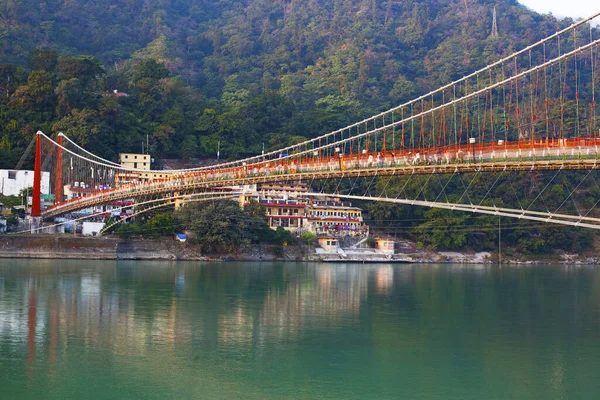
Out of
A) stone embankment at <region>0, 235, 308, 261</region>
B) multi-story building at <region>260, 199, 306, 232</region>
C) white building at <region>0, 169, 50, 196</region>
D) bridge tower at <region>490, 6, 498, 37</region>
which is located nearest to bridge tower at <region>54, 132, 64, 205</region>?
white building at <region>0, 169, 50, 196</region>

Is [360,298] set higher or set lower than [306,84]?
lower

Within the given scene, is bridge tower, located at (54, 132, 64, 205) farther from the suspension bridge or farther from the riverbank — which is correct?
the riverbank

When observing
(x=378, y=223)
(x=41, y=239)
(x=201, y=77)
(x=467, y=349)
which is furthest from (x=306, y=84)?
(x=467, y=349)

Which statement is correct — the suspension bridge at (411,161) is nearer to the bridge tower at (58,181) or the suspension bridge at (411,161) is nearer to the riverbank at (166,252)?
the bridge tower at (58,181)

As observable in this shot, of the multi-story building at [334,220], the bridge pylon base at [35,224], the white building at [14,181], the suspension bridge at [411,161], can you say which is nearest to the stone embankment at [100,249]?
the suspension bridge at [411,161]

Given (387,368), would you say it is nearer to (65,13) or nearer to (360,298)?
(360,298)

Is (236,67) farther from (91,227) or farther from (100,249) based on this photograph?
(100,249)

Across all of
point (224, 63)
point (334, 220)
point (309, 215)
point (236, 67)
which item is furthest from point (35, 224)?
point (224, 63)
